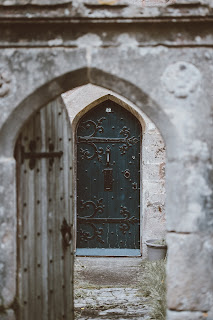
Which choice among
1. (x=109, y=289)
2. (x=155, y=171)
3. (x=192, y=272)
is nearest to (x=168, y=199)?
(x=192, y=272)

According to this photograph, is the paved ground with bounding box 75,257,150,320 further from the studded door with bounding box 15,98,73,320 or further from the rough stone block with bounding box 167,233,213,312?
the rough stone block with bounding box 167,233,213,312

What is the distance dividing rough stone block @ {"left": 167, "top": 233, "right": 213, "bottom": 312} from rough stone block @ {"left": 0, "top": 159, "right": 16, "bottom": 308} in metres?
1.07

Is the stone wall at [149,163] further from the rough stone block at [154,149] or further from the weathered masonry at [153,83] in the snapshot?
the weathered masonry at [153,83]

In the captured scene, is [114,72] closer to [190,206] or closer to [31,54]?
[31,54]

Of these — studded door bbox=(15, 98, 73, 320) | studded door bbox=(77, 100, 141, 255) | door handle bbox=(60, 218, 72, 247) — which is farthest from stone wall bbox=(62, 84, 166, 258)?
door handle bbox=(60, 218, 72, 247)

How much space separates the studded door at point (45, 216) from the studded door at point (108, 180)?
3.09m

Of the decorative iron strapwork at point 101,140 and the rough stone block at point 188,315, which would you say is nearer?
the rough stone block at point 188,315

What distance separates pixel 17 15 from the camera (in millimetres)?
2414

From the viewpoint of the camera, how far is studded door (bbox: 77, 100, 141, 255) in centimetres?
620

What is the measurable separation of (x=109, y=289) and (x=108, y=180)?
1948 millimetres

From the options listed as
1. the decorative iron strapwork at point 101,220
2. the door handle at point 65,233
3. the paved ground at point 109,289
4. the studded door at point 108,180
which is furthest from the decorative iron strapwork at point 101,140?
the door handle at point 65,233

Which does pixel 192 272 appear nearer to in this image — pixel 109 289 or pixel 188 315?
pixel 188 315

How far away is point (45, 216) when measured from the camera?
2877 millimetres

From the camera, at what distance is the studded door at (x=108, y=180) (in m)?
6.20
